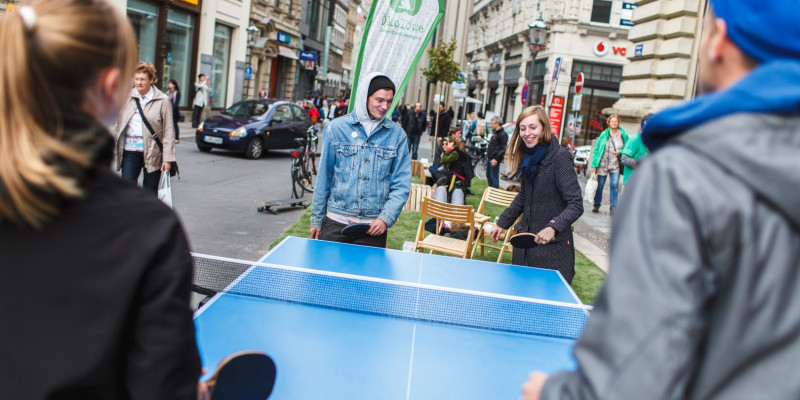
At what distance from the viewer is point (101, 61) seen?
50.0 inches

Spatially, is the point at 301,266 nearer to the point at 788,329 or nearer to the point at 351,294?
the point at 351,294

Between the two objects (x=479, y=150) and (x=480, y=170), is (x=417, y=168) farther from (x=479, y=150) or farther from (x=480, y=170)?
(x=480, y=170)

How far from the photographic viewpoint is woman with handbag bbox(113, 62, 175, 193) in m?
6.80

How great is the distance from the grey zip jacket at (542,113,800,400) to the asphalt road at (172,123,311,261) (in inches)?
254

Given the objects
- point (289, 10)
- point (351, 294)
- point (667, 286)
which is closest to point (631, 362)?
point (667, 286)

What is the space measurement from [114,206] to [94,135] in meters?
0.14

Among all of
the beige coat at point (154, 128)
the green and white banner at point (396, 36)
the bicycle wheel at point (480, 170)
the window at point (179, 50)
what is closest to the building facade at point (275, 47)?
the window at point (179, 50)

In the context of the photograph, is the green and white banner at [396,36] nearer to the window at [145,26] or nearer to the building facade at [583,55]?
the window at [145,26]

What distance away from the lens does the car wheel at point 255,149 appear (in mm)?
17031

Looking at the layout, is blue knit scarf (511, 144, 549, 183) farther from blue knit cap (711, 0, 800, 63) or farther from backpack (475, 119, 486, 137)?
backpack (475, 119, 486, 137)

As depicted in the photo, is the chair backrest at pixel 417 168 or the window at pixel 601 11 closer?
the chair backrest at pixel 417 168

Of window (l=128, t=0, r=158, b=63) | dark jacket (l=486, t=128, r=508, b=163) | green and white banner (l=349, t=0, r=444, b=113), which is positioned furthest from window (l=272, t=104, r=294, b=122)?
green and white banner (l=349, t=0, r=444, b=113)

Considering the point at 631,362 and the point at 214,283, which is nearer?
the point at 631,362

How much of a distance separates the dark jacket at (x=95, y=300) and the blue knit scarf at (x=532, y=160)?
363 centimetres
